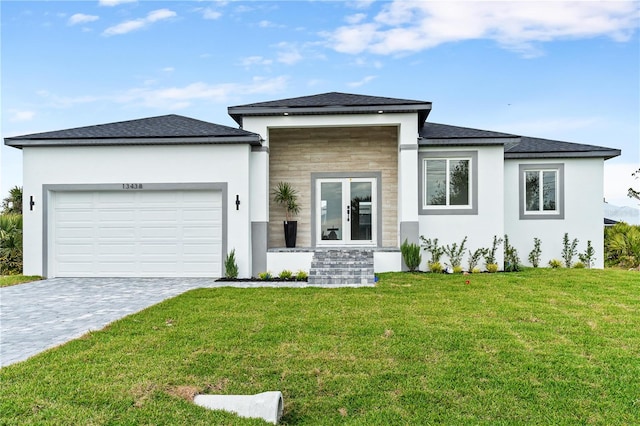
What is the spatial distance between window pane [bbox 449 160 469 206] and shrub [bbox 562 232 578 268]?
12.8 feet

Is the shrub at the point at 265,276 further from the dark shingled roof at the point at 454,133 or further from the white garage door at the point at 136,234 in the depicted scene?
the dark shingled roof at the point at 454,133

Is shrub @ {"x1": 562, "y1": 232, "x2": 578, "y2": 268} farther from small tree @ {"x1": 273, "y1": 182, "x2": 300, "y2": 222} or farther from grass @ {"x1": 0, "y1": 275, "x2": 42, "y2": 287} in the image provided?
grass @ {"x1": 0, "y1": 275, "x2": 42, "y2": 287}

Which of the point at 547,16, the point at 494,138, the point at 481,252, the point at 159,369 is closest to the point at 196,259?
the point at 159,369

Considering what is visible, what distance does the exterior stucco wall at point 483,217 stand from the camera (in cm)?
1148

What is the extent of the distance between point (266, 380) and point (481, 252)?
912 cm

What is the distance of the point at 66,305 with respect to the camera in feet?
25.1

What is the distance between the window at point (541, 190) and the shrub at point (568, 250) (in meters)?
0.80

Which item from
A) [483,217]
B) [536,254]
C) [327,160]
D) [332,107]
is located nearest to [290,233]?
[327,160]

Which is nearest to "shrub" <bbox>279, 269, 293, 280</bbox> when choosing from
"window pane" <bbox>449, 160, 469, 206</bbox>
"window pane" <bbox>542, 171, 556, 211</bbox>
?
"window pane" <bbox>449, 160, 469, 206</bbox>

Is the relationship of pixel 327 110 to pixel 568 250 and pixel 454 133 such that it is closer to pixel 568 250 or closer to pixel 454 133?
pixel 454 133

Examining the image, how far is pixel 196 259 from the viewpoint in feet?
36.6

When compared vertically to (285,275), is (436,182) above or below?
above

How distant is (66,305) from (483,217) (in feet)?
34.0

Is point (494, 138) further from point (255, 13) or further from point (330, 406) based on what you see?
point (330, 406)
